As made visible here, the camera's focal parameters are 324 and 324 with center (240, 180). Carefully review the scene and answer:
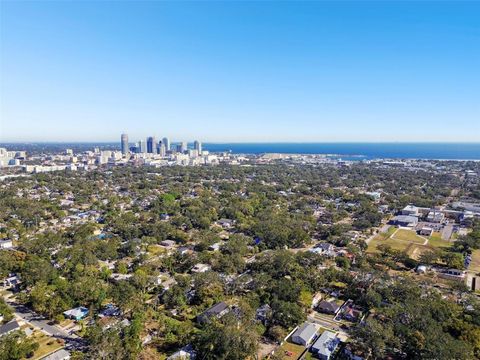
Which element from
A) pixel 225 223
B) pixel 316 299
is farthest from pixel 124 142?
pixel 316 299

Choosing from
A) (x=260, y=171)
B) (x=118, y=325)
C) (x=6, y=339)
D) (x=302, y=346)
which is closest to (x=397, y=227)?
(x=302, y=346)

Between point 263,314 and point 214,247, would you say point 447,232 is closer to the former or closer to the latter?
point 214,247

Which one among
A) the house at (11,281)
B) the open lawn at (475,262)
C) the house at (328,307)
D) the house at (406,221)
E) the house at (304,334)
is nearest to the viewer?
the house at (304,334)

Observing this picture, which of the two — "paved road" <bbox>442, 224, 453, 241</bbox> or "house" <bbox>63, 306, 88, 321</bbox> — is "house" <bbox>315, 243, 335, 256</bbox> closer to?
"paved road" <bbox>442, 224, 453, 241</bbox>

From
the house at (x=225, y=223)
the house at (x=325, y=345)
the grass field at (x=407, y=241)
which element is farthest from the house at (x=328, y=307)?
the house at (x=225, y=223)

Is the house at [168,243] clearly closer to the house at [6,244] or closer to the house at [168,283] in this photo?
the house at [168,283]

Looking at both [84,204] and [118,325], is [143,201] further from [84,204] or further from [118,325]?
[118,325]
